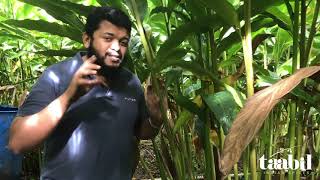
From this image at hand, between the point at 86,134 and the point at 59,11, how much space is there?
0.35 meters

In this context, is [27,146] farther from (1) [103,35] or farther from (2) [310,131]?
(2) [310,131]

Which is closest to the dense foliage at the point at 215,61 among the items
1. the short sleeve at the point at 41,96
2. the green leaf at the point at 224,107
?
the green leaf at the point at 224,107

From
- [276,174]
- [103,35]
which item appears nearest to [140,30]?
[103,35]

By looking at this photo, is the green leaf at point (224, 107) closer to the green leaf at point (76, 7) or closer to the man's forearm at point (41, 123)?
the man's forearm at point (41, 123)

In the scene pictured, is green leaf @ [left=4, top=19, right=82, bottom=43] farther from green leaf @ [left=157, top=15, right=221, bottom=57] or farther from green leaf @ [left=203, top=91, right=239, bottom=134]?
green leaf @ [left=203, top=91, right=239, bottom=134]

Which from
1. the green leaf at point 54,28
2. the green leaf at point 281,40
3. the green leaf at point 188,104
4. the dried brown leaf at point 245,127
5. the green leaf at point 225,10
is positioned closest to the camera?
the dried brown leaf at point 245,127

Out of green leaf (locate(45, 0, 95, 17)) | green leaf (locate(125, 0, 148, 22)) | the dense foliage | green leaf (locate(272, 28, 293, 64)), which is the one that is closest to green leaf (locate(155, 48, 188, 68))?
the dense foliage

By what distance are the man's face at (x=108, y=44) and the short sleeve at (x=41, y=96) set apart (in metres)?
0.09

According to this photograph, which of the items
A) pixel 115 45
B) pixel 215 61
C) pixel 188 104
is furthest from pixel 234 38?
pixel 115 45

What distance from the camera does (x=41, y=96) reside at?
2.49 feet

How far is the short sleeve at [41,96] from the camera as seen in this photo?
2.44ft

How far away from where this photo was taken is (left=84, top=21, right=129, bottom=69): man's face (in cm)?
76

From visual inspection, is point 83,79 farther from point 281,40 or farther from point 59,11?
point 281,40

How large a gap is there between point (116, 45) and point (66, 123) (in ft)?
0.59
